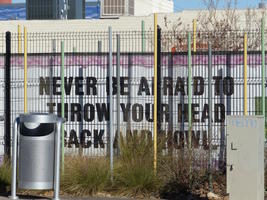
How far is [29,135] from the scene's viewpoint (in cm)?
1154

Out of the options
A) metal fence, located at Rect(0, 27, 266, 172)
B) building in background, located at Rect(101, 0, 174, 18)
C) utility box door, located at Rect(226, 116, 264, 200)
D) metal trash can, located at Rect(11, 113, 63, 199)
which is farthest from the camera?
building in background, located at Rect(101, 0, 174, 18)

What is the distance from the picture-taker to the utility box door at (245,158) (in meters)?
10.7

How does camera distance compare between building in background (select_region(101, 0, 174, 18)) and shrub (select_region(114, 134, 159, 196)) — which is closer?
shrub (select_region(114, 134, 159, 196))

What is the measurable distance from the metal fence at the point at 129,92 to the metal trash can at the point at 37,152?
2.20 meters

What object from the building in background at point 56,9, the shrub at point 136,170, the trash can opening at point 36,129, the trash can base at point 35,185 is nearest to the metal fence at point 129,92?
the shrub at point 136,170

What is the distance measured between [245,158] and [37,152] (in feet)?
10.9

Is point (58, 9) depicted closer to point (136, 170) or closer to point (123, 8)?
point (123, 8)

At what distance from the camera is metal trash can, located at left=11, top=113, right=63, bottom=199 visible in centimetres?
1138

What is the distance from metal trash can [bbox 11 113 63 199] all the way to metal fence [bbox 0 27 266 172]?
86.7 inches

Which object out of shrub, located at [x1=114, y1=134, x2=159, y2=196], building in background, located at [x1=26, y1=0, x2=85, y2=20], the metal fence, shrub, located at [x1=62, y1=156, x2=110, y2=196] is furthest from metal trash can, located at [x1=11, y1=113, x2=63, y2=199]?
building in background, located at [x1=26, y1=0, x2=85, y2=20]

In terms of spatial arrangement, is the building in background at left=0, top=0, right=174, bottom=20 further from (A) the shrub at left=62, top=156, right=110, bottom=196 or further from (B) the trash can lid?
(B) the trash can lid

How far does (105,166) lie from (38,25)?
23.1 m

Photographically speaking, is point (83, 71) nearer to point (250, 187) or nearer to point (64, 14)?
point (250, 187)

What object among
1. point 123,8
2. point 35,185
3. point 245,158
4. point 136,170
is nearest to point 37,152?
point 35,185
